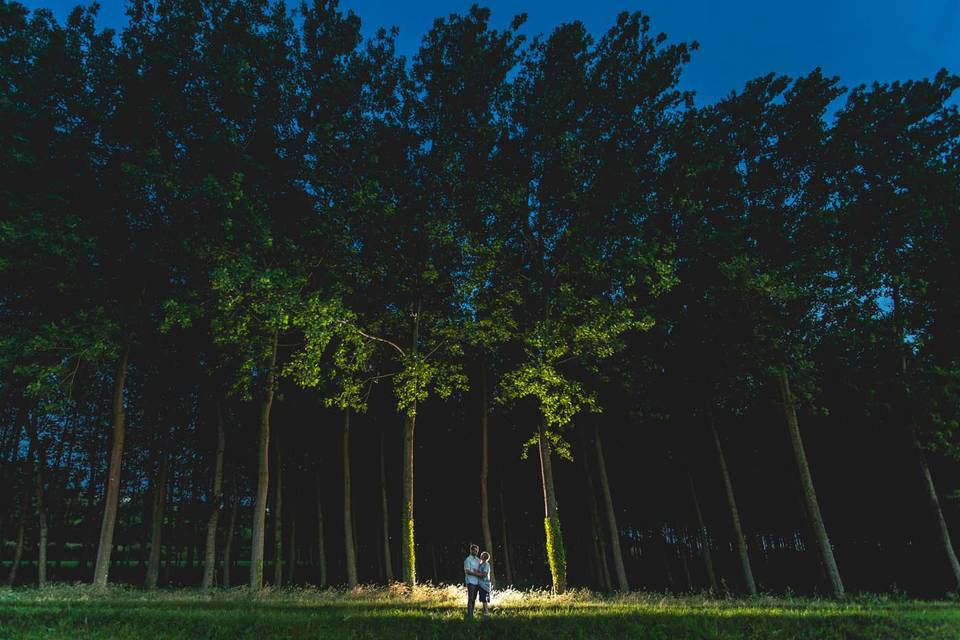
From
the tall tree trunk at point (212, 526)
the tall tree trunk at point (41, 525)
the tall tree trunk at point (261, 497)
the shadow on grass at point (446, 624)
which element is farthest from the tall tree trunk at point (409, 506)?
the tall tree trunk at point (41, 525)

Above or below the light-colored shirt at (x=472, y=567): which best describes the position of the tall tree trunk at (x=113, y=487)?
above

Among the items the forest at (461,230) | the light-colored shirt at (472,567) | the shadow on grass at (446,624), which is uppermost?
the forest at (461,230)

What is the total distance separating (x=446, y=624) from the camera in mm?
11266

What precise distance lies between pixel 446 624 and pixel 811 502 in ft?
50.3

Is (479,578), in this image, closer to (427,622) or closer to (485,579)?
(485,579)

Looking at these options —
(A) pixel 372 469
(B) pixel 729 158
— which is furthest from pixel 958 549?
(A) pixel 372 469

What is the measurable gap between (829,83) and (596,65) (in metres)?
9.10

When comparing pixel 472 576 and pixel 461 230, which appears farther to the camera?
pixel 461 230

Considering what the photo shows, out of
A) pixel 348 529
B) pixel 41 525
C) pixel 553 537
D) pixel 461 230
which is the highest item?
pixel 461 230

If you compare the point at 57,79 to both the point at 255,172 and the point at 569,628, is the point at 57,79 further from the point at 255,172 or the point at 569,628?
the point at 569,628

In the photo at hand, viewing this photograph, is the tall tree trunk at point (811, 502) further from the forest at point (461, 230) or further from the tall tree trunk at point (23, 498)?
the tall tree trunk at point (23, 498)

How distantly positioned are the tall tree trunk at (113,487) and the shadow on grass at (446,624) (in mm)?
5969

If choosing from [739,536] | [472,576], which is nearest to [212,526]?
[472,576]

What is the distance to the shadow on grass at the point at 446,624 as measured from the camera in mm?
10188
